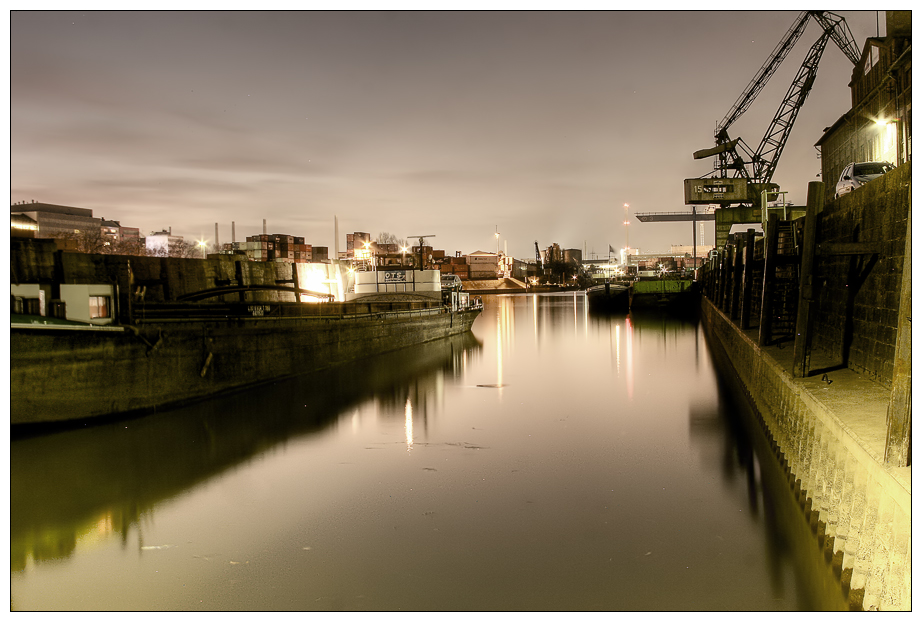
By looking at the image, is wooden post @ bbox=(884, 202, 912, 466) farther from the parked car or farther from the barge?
the barge

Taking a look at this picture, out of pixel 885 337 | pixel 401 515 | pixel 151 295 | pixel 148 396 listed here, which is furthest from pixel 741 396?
pixel 151 295

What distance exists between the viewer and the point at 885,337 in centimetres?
774

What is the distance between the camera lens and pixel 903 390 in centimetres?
466

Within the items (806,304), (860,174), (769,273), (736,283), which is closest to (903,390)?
(806,304)

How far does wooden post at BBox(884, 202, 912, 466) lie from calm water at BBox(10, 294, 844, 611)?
2203 mm

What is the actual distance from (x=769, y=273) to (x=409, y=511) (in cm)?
931

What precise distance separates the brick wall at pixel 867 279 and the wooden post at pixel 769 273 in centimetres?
89

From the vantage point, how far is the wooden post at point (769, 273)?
12328mm

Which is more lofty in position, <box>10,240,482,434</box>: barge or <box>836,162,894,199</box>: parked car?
<box>836,162,894,199</box>: parked car

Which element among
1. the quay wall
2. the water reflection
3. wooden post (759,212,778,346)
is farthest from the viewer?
wooden post (759,212,778,346)

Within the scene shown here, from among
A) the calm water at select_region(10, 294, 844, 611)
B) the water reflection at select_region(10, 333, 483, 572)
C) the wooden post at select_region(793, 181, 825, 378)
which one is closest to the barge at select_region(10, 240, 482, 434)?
the water reflection at select_region(10, 333, 483, 572)

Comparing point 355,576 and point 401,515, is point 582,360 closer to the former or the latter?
point 401,515

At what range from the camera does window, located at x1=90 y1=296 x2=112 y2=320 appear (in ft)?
46.4

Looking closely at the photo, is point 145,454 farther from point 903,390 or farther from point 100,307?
point 903,390
